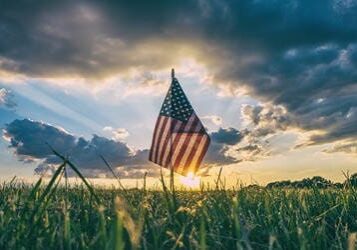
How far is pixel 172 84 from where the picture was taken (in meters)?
26.3

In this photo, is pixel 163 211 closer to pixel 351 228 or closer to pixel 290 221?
pixel 290 221

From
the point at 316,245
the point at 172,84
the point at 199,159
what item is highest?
the point at 172,84

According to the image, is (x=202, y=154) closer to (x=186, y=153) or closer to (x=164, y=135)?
(x=186, y=153)

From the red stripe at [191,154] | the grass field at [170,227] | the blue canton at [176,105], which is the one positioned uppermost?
the blue canton at [176,105]

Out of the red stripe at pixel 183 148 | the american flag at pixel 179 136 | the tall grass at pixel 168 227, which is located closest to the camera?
the tall grass at pixel 168 227

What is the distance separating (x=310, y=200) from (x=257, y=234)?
218 cm

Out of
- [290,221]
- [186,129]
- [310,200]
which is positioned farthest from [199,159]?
[290,221]

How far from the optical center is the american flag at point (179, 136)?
22031 mm

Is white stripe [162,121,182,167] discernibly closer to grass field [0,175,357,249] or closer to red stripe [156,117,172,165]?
red stripe [156,117,172,165]

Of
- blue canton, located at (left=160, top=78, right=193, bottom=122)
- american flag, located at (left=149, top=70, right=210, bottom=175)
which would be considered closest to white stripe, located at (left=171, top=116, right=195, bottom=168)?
american flag, located at (left=149, top=70, right=210, bottom=175)

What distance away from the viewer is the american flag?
2203 centimetres

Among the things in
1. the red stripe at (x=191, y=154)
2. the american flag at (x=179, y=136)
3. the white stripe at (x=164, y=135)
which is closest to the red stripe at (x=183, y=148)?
the american flag at (x=179, y=136)

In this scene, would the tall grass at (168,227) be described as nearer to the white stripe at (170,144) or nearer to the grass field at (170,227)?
the grass field at (170,227)

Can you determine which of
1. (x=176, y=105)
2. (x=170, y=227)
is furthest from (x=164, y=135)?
(x=170, y=227)
